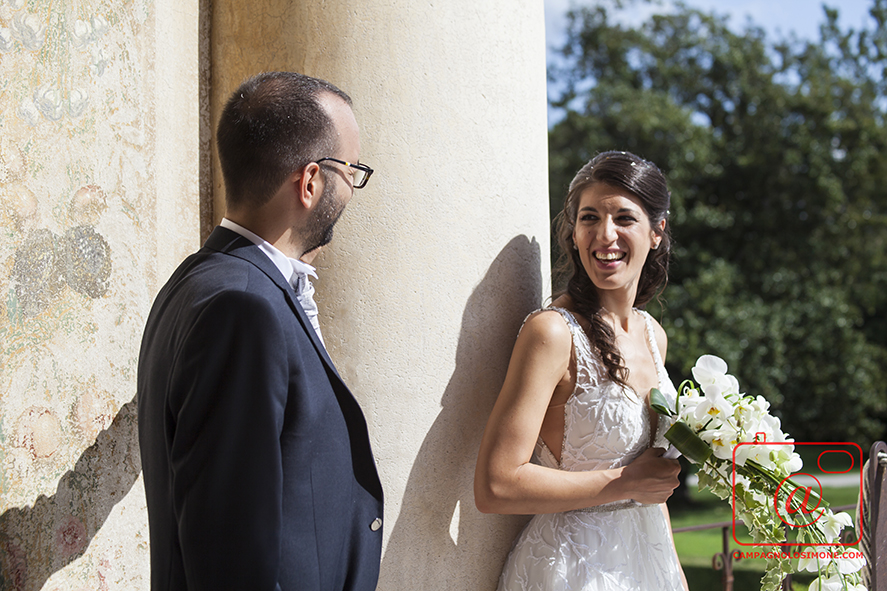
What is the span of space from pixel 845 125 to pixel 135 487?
50.3 feet

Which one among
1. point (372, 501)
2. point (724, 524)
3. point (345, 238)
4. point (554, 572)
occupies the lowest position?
point (724, 524)

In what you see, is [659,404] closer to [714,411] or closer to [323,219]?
[714,411]

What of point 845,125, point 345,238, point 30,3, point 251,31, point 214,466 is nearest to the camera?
point 214,466

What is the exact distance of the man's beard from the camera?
65.5 inches

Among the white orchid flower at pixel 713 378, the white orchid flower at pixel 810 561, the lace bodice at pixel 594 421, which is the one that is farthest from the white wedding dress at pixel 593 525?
the white orchid flower at pixel 810 561

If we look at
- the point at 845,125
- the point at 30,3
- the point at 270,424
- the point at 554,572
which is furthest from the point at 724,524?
the point at 845,125

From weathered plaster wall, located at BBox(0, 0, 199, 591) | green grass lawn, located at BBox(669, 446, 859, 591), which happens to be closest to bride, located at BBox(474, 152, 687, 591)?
weathered plaster wall, located at BBox(0, 0, 199, 591)

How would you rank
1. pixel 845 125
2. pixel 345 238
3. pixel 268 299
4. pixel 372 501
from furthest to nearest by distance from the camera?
pixel 845 125 < pixel 345 238 < pixel 372 501 < pixel 268 299

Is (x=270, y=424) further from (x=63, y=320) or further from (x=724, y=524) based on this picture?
(x=724, y=524)

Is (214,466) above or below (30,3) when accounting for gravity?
below

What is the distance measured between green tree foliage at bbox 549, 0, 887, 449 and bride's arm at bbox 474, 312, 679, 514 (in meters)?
11.4

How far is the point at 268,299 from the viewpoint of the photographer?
1435 mm

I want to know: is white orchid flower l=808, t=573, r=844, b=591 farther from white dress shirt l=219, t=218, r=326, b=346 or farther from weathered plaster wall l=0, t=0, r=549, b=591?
white dress shirt l=219, t=218, r=326, b=346

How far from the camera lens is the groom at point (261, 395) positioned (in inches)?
51.8
